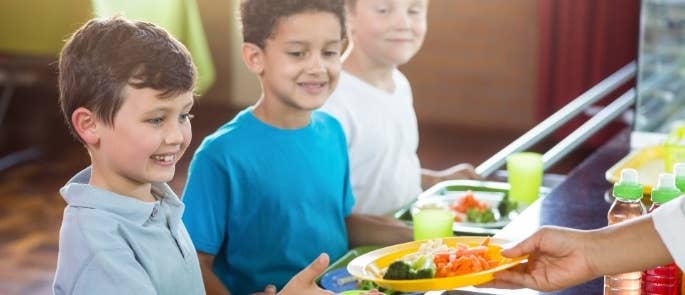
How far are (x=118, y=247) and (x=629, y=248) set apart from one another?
0.72m

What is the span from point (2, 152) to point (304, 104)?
3.78m

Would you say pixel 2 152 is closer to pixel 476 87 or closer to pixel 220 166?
pixel 476 87

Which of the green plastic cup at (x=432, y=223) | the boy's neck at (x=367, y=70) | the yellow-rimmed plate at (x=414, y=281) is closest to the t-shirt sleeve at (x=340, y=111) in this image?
the boy's neck at (x=367, y=70)

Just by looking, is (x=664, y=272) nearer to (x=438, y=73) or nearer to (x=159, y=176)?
(x=159, y=176)

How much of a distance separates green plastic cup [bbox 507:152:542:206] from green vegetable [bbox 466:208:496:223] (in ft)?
0.53

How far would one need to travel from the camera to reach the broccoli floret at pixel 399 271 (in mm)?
1582

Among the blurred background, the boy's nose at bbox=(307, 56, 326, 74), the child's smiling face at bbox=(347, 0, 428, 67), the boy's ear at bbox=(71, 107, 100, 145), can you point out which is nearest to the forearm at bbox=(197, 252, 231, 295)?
the boy's nose at bbox=(307, 56, 326, 74)

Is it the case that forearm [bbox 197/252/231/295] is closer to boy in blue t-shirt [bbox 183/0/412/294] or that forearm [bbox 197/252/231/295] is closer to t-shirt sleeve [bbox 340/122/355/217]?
boy in blue t-shirt [bbox 183/0/412/294]

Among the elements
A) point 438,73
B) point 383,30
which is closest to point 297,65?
point 383,30

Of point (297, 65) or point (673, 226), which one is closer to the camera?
point (673, 226)

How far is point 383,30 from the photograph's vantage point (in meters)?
2.69

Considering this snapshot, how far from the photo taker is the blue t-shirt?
2.12m

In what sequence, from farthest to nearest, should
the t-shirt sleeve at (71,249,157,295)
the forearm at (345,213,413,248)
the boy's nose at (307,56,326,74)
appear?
the forearm at (345,213,413,248) < the boy's nose at (307,56,326,74) < the t-shirt sleeve at (71,249,157,295)

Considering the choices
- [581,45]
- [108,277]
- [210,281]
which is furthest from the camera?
[581,45]
